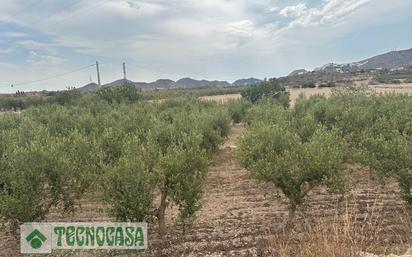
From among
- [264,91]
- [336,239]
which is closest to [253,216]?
[336,239]

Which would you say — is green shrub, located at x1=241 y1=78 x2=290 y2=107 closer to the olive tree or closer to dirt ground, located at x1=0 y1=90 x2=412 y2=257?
dirt ground, located at x1=0 y1=90 x2=412 y2=257

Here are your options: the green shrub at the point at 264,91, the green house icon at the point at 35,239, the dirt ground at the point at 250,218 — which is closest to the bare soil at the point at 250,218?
the dirt ground at the point at 250,218

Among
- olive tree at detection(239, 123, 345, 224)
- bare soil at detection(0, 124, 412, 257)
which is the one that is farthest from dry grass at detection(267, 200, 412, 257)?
olive tree at detection(239, 123, 345, 224)

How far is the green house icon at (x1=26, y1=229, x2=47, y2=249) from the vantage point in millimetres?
11148

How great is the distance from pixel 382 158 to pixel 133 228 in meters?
8.98

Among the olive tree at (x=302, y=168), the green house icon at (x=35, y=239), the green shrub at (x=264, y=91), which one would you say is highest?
the green shrub at (x=264, y=91)

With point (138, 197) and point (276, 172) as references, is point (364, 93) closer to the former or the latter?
point (276, 172)

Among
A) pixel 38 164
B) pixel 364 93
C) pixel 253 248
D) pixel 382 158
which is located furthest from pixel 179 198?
pixel 364 93

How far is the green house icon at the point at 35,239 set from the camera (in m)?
11.1

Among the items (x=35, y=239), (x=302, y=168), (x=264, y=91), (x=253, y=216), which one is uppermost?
(x=264, y=91)

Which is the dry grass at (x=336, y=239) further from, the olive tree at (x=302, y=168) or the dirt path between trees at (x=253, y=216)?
the olive tree at (x=302, y=168)

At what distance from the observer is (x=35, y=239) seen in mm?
11203

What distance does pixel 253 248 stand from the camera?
10.8 m

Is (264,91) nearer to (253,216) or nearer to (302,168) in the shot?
(253,216)
